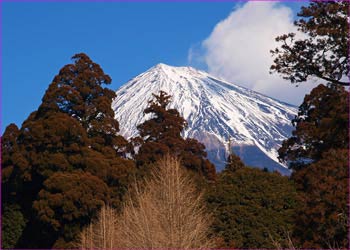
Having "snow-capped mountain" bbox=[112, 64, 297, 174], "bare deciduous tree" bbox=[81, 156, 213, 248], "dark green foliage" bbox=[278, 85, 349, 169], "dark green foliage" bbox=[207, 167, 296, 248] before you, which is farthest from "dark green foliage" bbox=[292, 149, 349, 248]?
"snow-capped mountain" bbox=[112, 64, 297, 174]

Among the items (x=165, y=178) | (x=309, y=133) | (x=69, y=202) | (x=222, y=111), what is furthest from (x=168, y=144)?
(x=222, y=111)

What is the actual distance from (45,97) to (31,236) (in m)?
5.84

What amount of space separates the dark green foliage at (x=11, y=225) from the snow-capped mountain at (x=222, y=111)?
76.4m

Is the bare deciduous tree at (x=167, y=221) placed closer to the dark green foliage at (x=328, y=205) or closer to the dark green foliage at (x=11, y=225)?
the dark green foliage at (x=328, y=205)

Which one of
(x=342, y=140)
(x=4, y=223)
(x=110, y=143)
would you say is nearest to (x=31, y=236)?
(x=4, y=223)

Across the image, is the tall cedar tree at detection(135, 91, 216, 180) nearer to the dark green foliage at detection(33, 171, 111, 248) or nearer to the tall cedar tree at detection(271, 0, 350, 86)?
the dark green foliage at detection(33, 171, 111, 248)

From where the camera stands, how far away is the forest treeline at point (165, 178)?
49.2 ft

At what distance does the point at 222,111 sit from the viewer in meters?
118

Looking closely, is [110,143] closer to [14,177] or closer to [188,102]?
[14,177]

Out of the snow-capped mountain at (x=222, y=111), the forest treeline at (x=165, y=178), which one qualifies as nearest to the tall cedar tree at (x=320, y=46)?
the forest treeline at (x=165, y=178)

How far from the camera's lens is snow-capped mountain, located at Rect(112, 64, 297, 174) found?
11206 centimetres

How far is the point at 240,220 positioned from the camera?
19.7 metres

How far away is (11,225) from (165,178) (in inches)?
460

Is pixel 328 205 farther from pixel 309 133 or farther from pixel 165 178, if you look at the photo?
pixel 309 133
